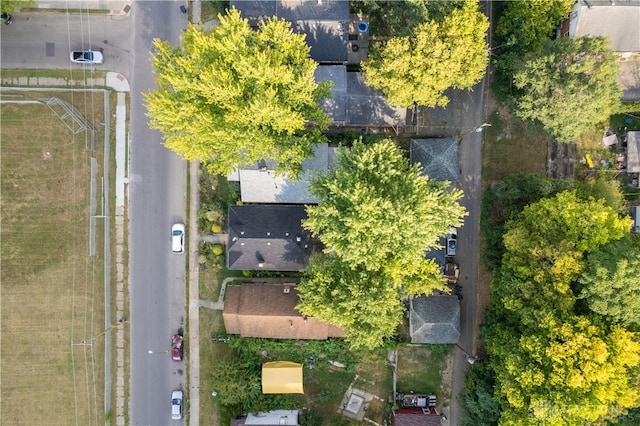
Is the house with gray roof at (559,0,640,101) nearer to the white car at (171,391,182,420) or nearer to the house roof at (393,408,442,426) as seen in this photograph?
the house roof at (393,408,442,426)

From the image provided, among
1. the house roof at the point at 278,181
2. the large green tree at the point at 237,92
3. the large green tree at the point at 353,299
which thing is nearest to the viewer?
the large green tree at the point at 237,92

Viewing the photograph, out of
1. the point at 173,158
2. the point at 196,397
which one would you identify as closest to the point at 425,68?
the point at 173,158

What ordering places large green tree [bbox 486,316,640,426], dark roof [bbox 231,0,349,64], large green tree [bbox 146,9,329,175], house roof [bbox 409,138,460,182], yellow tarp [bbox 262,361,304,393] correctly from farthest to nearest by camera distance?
yellow tarp [bbox 262,361,304,393]
house roof [bbox 409,138,460,182]
dark roof [bbox 231,0,349,64]
large green tree [bbox 146,9,329,175]
large green tree [bbox 486,316,640,426]

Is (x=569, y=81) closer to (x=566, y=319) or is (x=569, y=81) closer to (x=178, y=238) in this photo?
(x=566, y=319)

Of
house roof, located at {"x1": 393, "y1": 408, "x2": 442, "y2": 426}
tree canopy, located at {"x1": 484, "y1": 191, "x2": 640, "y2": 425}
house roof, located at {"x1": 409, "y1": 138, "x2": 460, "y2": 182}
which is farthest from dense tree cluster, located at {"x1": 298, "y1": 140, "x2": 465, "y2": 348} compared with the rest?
house roof, located at {"x1": 393, "y1": 408, "x2": 442, "y2": 426}

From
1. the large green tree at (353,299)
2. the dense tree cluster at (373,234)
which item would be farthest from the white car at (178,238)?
the dense tree cluster at (373,234)

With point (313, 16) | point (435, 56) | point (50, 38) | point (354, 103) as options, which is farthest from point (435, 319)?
point (50, 38)

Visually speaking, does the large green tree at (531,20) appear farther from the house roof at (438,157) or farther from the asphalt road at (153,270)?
the asphalt road at (153,270)
